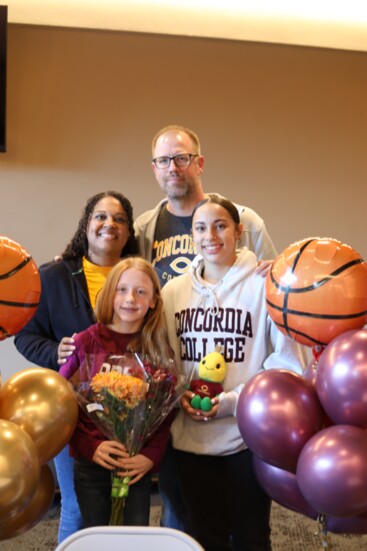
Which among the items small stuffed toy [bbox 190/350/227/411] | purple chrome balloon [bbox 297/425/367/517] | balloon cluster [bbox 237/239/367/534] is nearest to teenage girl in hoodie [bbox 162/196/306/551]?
small stuffed toy [bbox 190/350/227/411]

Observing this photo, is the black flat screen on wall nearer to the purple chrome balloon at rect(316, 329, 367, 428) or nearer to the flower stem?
the flower stem

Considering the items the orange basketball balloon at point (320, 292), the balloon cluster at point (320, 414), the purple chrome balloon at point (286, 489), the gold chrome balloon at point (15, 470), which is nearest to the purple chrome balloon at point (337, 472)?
the balloon cluster at point (320, 414)

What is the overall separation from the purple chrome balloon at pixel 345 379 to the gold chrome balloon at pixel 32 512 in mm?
680

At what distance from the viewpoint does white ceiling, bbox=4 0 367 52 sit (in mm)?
3236

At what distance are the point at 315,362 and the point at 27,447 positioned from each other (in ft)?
2.44

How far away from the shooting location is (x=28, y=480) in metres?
1.25

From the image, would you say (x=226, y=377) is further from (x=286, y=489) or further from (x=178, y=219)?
(x=178, y=219)

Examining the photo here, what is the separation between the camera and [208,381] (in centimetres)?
174

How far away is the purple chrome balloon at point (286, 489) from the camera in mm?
1427

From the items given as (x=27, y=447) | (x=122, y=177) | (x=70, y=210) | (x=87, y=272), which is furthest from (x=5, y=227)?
(x=27, y=447)

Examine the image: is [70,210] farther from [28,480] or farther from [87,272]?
[28,480]

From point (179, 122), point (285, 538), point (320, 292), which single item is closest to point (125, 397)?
point (320, 292)

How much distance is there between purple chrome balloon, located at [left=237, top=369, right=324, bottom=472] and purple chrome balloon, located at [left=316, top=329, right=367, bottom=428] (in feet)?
0.14

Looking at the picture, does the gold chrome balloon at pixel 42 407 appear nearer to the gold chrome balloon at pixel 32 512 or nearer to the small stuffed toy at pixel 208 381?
the gold chrome balloon at pixel 32 512
